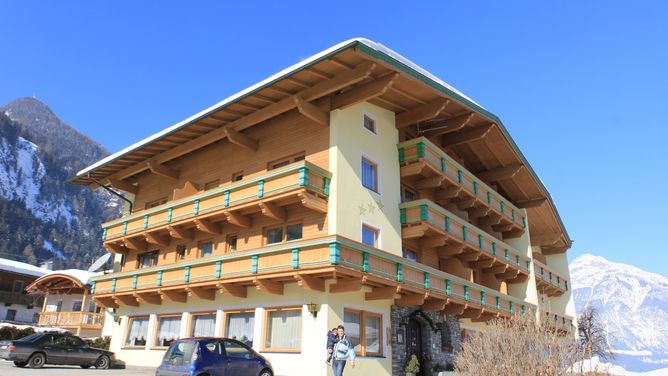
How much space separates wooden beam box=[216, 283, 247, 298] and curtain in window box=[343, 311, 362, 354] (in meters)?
4.48

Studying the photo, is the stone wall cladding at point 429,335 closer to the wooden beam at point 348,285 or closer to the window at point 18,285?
the wooden beam at point 348,285

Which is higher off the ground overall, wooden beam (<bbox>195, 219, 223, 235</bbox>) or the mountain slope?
the mountain slope

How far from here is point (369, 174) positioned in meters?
22.4

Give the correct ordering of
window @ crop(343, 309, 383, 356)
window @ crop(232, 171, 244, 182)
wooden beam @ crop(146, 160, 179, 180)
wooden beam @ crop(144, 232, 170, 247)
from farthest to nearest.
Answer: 1. wooden beam @ crop(146, 160, 179, 180)
2. wooden beam @ crop(144, 232, 170, 247)
3. window @ crop(232, 171, 244, 182)
4. window @ crop(343, 309, 383, 356)

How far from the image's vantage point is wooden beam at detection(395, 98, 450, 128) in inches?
933

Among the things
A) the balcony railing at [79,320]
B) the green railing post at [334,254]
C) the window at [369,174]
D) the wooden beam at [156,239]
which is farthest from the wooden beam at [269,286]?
the balcony railing at [79,320]

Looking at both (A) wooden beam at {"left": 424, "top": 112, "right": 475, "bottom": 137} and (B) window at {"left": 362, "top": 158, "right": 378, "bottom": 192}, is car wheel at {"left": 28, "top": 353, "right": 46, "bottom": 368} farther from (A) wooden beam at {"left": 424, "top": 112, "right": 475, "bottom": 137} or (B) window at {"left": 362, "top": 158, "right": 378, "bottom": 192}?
(A) wooden beam at {"left": 424, "top": 112, "right": 475, "bottom": 137}

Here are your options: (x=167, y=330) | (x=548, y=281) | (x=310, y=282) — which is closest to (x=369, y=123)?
(x=310, y=282)

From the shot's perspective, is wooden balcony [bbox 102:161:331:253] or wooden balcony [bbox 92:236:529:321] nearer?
wooden balcony [bbox 92:236:529:321]

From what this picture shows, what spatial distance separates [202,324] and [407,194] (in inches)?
448

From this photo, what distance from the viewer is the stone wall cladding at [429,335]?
21.4 meters

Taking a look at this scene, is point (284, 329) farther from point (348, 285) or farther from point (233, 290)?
point (348, 285)

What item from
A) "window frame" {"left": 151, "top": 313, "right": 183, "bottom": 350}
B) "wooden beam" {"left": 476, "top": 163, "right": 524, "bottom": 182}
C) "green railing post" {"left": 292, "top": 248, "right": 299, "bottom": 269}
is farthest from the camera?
"wooden beam" {"left": 476, "top": 163, "right": 524, "bottom": 182}

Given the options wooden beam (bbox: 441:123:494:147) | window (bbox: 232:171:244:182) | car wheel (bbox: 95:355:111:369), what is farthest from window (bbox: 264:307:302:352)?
wooden beam (bbox: 441:123:494:147)
